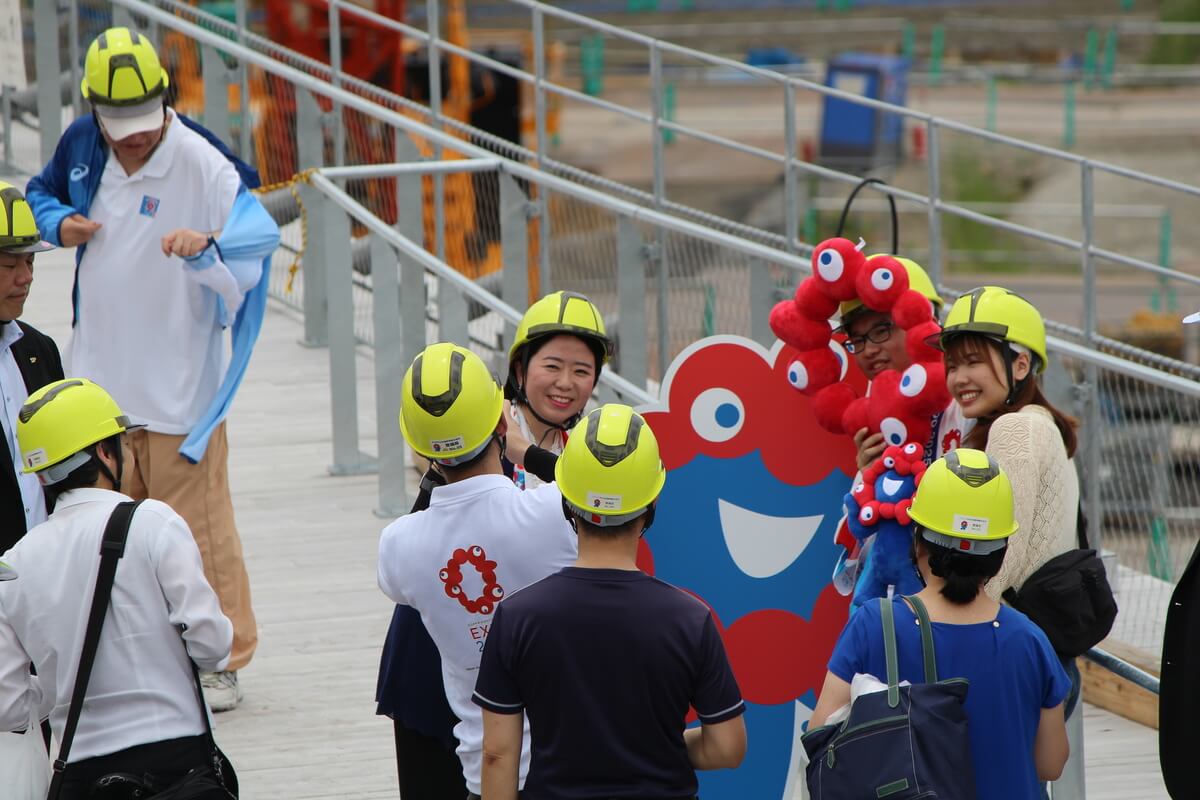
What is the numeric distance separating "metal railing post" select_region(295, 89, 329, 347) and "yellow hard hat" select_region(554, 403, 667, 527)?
627 centimetres

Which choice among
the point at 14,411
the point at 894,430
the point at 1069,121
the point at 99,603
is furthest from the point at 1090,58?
the point at 99,603

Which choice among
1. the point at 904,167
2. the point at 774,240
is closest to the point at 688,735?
the point at 774,240

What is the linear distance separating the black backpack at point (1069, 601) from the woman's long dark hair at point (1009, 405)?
0.96 ft

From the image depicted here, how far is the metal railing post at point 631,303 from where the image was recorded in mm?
7957

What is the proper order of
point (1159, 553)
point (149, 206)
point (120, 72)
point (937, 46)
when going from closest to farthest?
point (120, 72), point (149, 206), point (1159, 553), point (937, 46)

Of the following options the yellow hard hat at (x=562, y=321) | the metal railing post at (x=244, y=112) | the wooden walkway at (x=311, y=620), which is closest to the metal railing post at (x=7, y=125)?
the metal railing post at (x=244, y=112)

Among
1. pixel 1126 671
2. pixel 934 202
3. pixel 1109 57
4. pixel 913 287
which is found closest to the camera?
pixel 1126 671

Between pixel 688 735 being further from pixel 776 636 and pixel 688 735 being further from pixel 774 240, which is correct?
pixel 774 240

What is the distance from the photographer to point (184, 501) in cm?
551

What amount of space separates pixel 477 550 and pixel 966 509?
99cm

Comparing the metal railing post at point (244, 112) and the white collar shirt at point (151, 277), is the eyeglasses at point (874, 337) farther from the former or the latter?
the metal railing post at point (244, 112)

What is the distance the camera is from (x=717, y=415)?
4699 mm

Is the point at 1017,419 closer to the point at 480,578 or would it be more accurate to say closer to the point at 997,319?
the point at 997,319

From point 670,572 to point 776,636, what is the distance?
33cm
